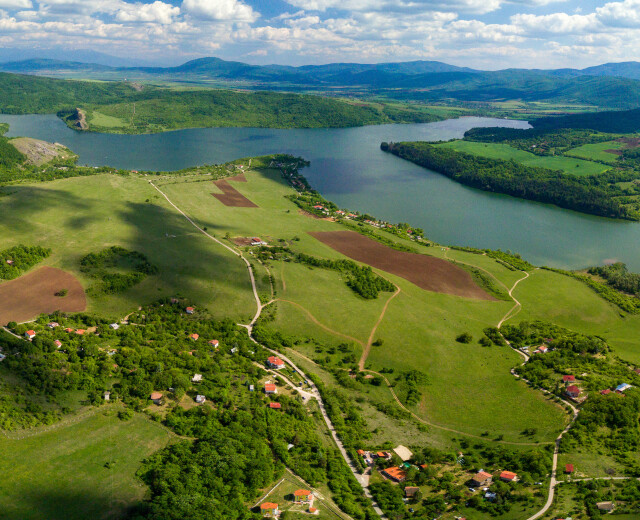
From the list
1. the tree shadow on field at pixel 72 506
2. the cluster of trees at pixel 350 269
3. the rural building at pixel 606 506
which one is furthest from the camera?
the cluster of trees at pixel 350 269

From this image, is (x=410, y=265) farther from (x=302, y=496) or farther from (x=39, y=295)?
(x=39, y=295)

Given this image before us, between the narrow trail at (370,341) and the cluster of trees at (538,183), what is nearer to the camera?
the narrow trail at (370,341)

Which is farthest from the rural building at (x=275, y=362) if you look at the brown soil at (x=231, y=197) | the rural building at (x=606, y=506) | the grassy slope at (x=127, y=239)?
the brown soil at (x=231, y=197)

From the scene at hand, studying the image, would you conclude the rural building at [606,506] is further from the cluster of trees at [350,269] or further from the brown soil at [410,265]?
the brown soil at [410,265]

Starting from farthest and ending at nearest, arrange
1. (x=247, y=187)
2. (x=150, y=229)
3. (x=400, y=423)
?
1. (x=247, y=187)
2. (x=150, y=229)
3. (x=400, y=423)

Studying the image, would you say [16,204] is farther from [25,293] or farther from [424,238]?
[424,238]

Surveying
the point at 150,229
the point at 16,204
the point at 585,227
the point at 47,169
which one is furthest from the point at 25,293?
the point at 585,227
